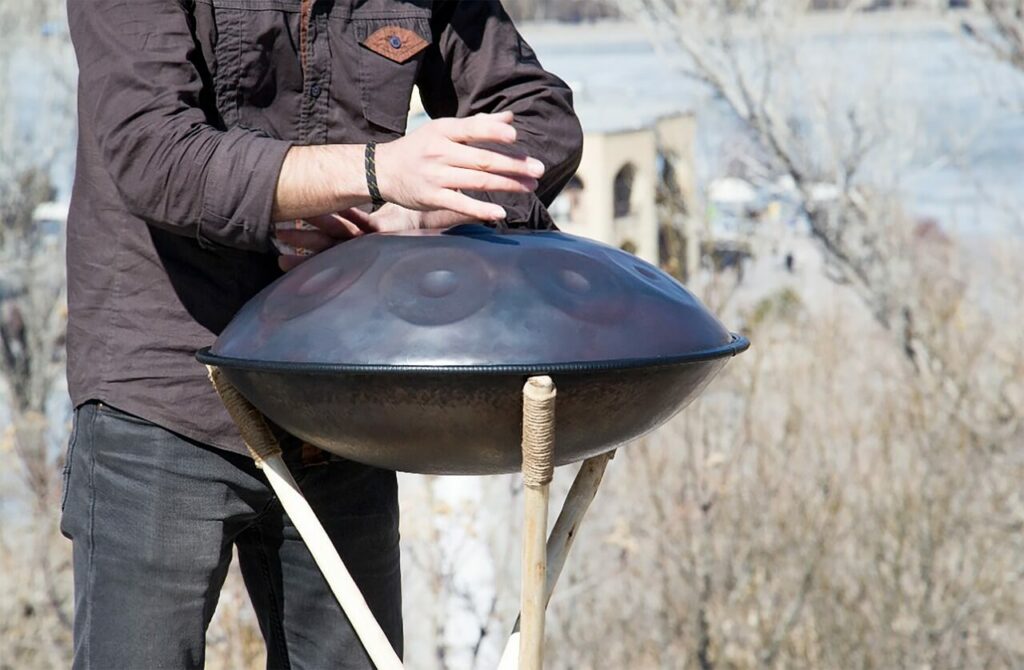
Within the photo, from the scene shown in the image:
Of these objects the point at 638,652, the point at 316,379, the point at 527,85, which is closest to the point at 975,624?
the point at 638,652

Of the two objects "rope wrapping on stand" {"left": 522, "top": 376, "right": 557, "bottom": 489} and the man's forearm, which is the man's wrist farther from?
"rope wrapping on stand" {"left": 522, "top": 376, "right": 557, "bottom": 489}

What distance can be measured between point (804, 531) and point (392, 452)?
4.28m

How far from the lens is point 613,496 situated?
5.80 meters

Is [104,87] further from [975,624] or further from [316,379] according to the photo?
[975,624]

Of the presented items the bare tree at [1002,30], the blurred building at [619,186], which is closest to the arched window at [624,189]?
the blurred building at [619,186]

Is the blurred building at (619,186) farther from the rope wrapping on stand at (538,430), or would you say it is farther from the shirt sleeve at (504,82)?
the rope wrapping on stand at (538,430)

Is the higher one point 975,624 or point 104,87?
point 104,87

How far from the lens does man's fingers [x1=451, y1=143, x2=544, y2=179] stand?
131cm

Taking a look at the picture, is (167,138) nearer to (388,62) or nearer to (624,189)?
(388,62)

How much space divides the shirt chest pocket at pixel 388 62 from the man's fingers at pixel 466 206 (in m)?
0.33

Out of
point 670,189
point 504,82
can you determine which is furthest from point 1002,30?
point 504,82

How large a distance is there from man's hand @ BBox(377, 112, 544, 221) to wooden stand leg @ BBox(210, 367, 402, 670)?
0.97 feet

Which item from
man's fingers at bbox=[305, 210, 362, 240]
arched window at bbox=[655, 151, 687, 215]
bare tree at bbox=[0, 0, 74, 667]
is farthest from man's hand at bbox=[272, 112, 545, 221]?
bare tree at bbox=[0, 0, 74, 667]

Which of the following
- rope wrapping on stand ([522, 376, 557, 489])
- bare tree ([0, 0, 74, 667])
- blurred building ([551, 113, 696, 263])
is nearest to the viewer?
rope wrapping on stand ([522, 376, 557, 489])
